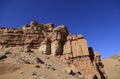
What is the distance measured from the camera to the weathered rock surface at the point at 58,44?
42250 millimetres

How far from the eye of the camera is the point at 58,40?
155 feet

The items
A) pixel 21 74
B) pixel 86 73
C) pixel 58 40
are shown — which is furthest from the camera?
pixel 58 40

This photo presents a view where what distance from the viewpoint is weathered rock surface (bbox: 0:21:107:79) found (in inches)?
1663

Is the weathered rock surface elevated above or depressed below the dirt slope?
above

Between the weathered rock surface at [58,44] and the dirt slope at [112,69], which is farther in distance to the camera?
the dirt slope at [112,69]

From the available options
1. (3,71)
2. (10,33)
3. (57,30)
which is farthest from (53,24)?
(3,71)

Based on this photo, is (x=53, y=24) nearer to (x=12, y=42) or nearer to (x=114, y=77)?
(x=12, y=42)

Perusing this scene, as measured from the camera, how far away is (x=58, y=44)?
47.0 metres

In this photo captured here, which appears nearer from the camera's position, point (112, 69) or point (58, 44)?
point (58, 44)

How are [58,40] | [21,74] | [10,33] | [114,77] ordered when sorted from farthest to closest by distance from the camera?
[114,77] < [10,33] < [58,40] < [21,74]

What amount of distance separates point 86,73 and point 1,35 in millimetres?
27513

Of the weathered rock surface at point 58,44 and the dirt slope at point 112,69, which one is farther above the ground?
the weathered rock surface at point 58,44

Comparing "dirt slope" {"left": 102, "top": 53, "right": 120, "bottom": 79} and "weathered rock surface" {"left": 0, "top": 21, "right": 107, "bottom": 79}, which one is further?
"dirt slope" {"left": 102, "top": 53, "right": 120, "bottom": 79}

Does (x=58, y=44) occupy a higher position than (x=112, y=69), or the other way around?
(x=58, y=44)
